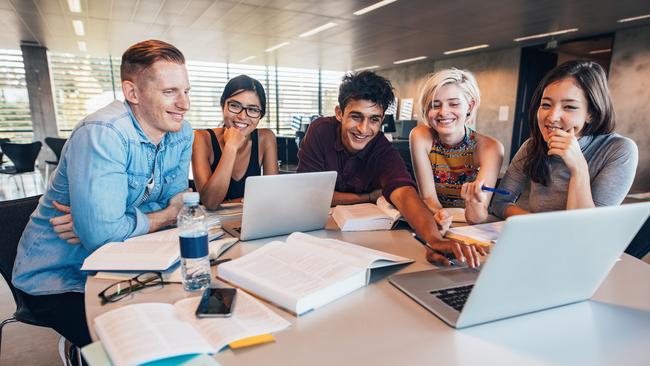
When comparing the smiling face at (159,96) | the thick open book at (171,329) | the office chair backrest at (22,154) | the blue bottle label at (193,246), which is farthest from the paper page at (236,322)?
the office chair backrest at (22,154)

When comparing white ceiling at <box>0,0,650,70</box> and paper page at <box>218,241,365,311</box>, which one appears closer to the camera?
paper page at <box>218,241,365,311</box>

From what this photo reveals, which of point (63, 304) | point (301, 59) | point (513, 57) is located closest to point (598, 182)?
point (63, 304)

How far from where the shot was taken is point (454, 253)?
3.33 feet

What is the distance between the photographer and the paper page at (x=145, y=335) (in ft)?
1.93

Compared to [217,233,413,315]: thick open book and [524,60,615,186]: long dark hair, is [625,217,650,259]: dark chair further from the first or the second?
[217,233,413,315]: thick open book

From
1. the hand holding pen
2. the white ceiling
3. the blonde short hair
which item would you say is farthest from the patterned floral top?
the white ceiling

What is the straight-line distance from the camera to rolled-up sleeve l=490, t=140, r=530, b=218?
64.9 inches

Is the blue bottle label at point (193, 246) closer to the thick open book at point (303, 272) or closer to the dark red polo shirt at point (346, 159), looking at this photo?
the thick open book at point (303, 272)

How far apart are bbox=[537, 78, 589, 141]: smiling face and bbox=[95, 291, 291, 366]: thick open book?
4.60 feet

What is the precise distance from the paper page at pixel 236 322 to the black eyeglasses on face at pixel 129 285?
0.15 metres

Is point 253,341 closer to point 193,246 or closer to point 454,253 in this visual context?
point 193,246

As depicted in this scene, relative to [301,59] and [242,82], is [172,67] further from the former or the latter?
[301,59]

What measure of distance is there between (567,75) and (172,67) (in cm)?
158

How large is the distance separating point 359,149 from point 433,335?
132cm
